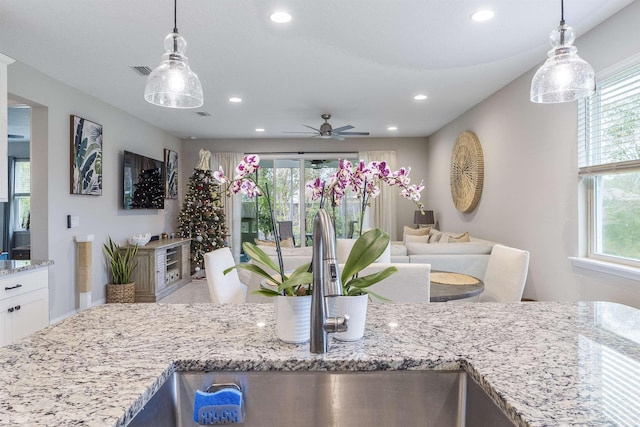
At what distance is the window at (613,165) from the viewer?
267 cm

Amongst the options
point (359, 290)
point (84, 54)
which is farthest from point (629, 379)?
point (84, 54)

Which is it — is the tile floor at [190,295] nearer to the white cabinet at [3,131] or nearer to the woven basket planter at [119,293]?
the woven basket planter at [119,293]

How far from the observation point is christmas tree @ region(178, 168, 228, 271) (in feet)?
22.3

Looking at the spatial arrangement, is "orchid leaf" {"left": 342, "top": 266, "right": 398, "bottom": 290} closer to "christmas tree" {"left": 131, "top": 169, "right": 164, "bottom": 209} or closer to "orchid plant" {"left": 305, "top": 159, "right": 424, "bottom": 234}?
"orchid plant" {"left": 305, "top": 159, "right": 424, "bottom": 234}

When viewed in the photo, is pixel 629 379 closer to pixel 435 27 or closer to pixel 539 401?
pixel 539 401

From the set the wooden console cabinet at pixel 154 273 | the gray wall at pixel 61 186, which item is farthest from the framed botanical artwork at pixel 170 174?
the gray wall at pixel 61 186

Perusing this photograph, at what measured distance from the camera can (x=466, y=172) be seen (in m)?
5.54

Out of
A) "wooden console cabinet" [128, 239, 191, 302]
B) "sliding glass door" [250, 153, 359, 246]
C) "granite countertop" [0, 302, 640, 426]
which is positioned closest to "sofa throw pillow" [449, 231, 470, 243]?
"sliding glass door" [250, 153, 359, 246]

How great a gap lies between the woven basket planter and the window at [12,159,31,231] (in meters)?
3.78

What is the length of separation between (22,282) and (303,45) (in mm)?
2727

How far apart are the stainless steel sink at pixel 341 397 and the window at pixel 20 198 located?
27.0 feet

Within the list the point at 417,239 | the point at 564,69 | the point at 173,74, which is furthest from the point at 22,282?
the point at 417,239

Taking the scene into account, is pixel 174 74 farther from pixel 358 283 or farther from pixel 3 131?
pixel 3 131

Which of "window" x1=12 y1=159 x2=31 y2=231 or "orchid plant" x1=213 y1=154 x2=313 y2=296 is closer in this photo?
"orchid plant" x1=213 y1=154 x2=313 y2=296
